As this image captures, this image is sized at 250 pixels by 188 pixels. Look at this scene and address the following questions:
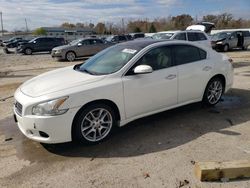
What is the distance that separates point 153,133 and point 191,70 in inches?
59.9

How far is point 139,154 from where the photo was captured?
14.2 feet

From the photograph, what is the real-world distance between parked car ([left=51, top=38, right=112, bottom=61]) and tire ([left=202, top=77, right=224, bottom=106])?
1502 centimetres

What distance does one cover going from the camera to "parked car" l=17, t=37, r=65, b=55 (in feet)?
91.9

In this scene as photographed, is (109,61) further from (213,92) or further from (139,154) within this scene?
(213,92)

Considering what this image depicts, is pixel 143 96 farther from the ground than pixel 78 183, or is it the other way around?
pixel 143 96

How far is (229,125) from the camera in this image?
5398mm

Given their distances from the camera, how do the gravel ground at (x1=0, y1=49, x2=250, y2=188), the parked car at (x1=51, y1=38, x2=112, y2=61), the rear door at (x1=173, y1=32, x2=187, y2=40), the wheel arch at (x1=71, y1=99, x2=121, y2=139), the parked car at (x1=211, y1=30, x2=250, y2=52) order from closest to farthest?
the gravel ground at (x1=0, y1=49, x2=250, y2=188) → the wheel arch at (x1=71, y1=99, x2=121, y2=139) → the rear door at (x1=173, y1=32, x2=187, y2=40) → the parked car at (x1=51, y1=38, x2=112, y2=61) → the parked car at (x1=211, y1=30, x2=250, y2=52)

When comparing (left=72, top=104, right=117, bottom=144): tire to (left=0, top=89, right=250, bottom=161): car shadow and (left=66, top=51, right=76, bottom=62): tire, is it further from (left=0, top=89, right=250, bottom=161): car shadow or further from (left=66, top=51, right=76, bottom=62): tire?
(left=66, top=51, right=76, bottom=62): tire

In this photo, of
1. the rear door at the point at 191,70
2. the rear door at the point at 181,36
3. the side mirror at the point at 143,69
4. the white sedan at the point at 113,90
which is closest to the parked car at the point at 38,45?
the rear door at the point at 181,36

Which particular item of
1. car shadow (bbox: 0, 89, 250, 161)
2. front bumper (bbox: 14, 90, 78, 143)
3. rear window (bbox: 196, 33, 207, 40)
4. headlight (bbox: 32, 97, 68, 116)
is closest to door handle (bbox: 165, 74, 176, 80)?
car shadow (bbox: 0, 89, 250, 161)

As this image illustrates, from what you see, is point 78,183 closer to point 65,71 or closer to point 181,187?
point 181,187

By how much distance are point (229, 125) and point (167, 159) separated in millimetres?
1828

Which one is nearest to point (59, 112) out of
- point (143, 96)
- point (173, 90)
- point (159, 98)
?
point (143, 96)

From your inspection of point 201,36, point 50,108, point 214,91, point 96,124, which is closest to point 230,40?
point 201,36
